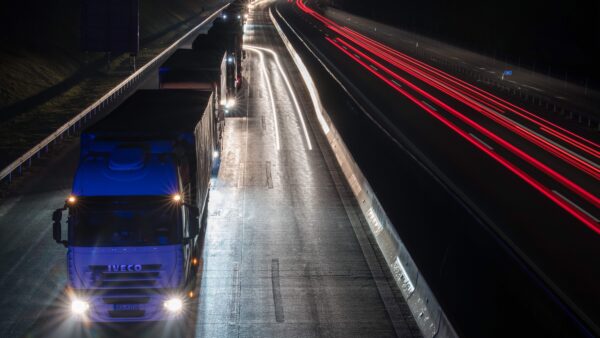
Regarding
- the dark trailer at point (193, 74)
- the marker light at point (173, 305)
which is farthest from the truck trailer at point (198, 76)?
the marker light at point (173, 305)

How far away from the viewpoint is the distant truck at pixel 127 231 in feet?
41.6

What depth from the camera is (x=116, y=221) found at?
12766 mm

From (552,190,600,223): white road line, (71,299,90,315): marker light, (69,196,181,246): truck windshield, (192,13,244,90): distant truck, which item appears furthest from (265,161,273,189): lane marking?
(71,299,90,315): marker light

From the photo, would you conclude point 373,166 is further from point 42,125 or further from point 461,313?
point 42,125

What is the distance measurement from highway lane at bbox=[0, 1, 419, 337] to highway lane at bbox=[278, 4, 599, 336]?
3627 mm

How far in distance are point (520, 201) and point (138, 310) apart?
14072mm

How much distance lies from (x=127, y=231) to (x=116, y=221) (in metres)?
0.27

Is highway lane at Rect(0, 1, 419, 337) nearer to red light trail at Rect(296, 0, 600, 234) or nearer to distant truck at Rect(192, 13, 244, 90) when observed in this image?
red light trail at Rect(296, 0, 600, 234)

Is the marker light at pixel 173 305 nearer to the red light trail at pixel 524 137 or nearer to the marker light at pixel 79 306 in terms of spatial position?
the marker light at pixel 79 306

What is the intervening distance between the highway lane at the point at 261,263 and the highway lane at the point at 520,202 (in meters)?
3.63

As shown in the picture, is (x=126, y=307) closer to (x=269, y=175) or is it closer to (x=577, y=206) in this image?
(x=269, y=175)

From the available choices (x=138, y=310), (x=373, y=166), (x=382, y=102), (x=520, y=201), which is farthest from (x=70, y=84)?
(x=138, y=310)

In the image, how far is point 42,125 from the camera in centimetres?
3431

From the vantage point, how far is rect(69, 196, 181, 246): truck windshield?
12.7 m
